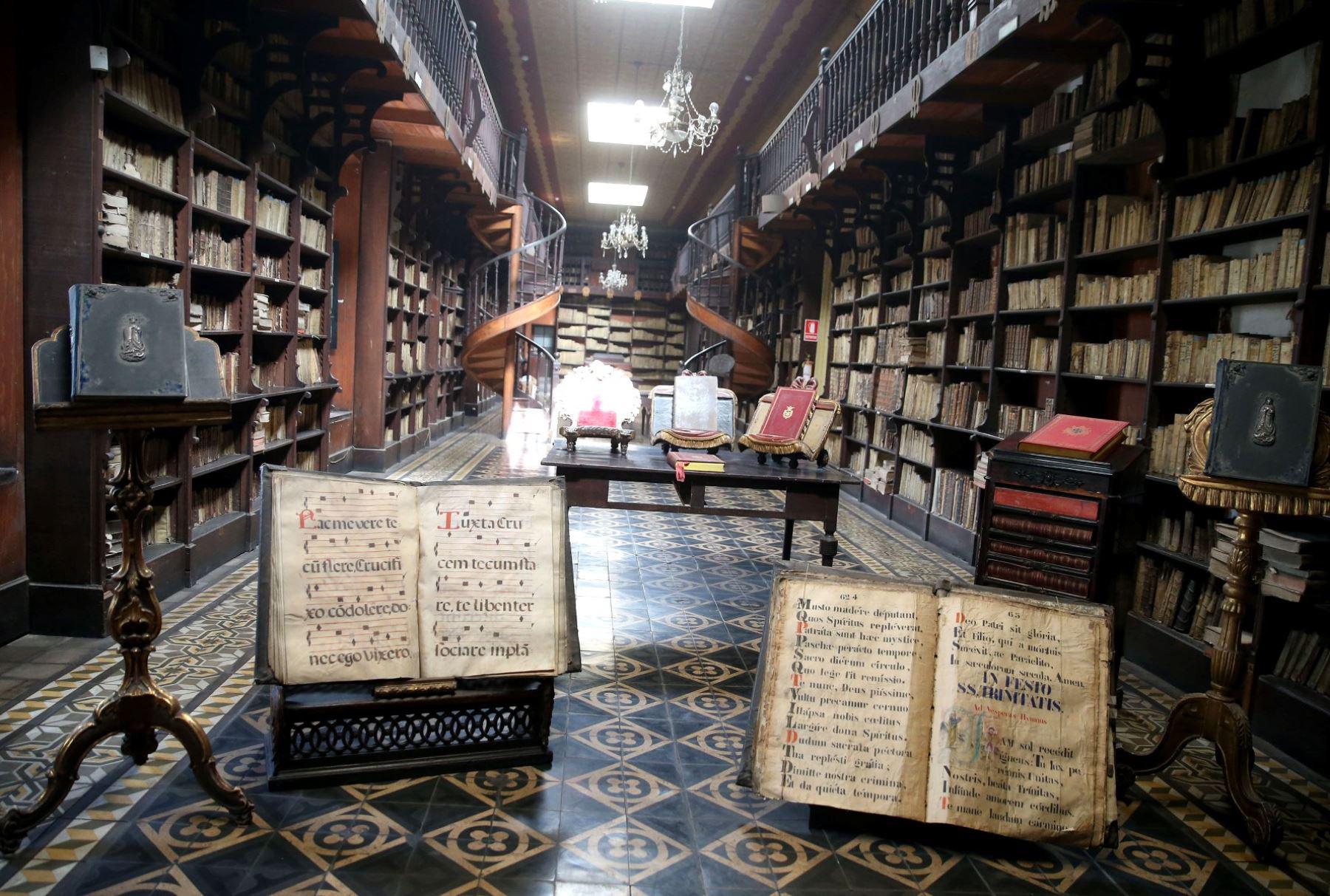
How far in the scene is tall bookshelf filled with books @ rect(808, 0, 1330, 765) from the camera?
3.65 meters

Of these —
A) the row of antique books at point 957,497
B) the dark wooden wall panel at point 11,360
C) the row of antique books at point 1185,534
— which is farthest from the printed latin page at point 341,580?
the row of antique books at point 957,497

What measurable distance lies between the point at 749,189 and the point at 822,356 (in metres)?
3.36

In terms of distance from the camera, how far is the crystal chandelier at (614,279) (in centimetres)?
1961

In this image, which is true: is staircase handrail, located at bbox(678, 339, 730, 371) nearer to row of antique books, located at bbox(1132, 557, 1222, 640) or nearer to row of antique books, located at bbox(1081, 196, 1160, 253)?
row of antique books, located at bbox(1081, 196, 1160, 253)

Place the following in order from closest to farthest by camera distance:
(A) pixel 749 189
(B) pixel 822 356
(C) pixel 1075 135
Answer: (C) pixel 1075 135 < (B) pixel 822 356 < (A) pixel 749 189

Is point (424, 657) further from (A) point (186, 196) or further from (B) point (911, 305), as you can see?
(B) point (911, 305)

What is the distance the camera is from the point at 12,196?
367cm

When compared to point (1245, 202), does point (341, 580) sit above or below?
below

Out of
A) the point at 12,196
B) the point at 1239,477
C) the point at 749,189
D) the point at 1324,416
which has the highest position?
the point at 749,189

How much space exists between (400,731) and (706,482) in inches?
76.8

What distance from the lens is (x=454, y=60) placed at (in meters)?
8.52

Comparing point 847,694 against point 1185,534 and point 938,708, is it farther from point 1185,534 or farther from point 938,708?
point 1185,534

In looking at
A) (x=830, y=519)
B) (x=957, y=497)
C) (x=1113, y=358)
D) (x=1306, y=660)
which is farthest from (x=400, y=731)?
(x=957, y=497)

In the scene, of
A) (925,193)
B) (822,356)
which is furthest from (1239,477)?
(822,356)
